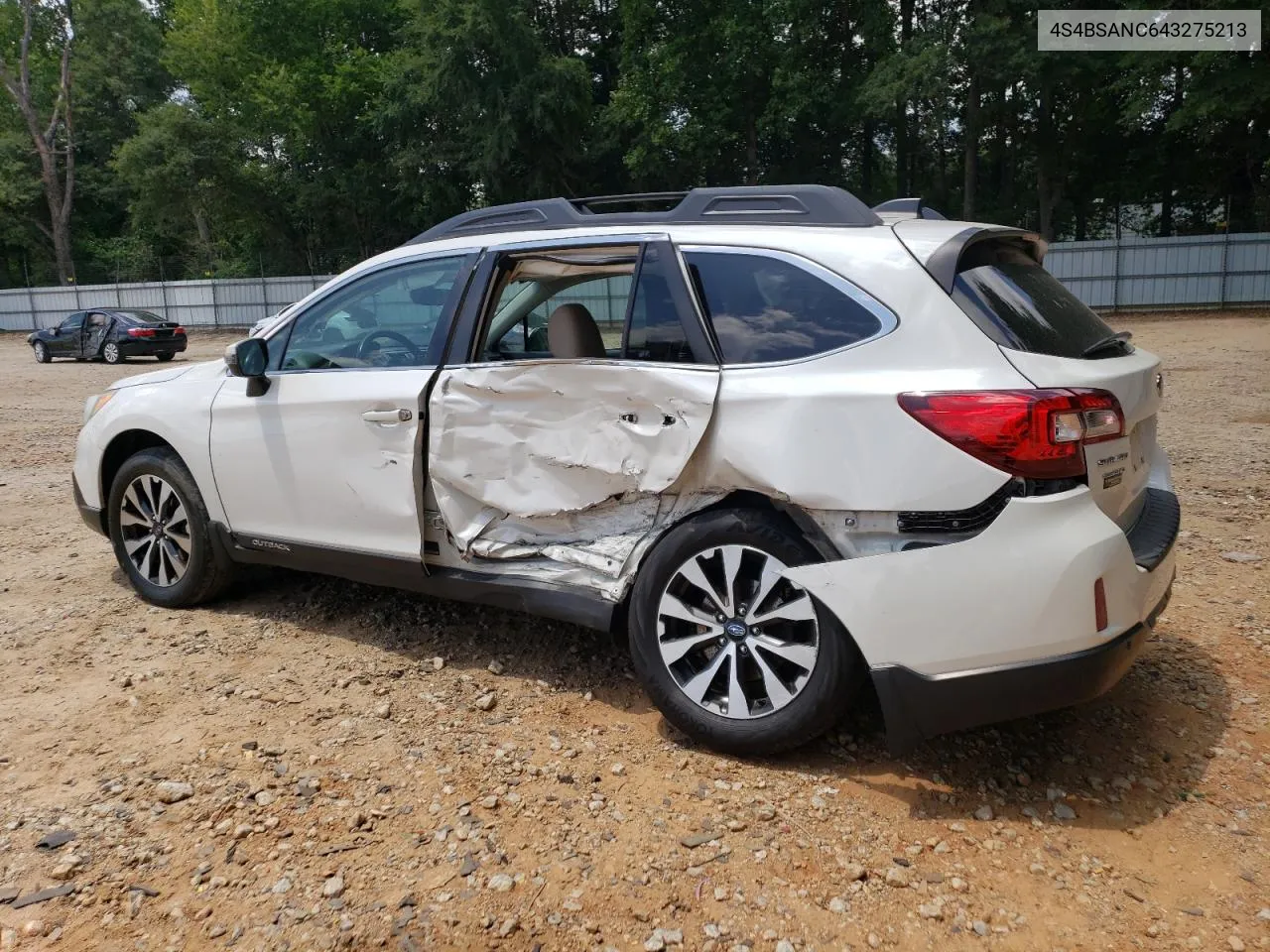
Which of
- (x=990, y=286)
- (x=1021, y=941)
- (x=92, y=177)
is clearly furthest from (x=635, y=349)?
(x=92, y=177)

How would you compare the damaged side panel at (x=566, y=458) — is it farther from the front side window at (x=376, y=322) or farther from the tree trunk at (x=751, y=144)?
the tree trunk at (x=751, y=144)

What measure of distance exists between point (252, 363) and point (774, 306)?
7.99 feet

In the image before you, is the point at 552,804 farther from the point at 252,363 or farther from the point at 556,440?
the point at 252,363

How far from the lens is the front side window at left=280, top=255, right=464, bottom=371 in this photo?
3953mm

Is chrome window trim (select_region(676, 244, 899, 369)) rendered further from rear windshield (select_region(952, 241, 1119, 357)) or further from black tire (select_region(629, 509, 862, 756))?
black tire (select_region(629, 509, 862, 756))

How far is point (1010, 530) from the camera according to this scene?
265 centimetres

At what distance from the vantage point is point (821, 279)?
3086 millimetres

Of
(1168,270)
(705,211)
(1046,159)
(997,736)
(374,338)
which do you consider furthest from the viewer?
(1046,159)

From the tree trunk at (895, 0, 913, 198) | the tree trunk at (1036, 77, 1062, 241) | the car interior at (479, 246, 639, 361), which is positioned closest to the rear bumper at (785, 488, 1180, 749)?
the car interior at (479, 246, 639, 361)

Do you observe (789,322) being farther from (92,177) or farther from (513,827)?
(92,177)

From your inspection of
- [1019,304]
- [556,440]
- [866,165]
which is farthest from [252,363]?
[866,165]

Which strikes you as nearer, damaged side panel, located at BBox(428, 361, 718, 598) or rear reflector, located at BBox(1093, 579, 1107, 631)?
rear reflector, located at BBox(1093, 579, 1107, 631)

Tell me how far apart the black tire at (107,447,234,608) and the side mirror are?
665 millimetres

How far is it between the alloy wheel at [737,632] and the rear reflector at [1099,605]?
0.78 meters
